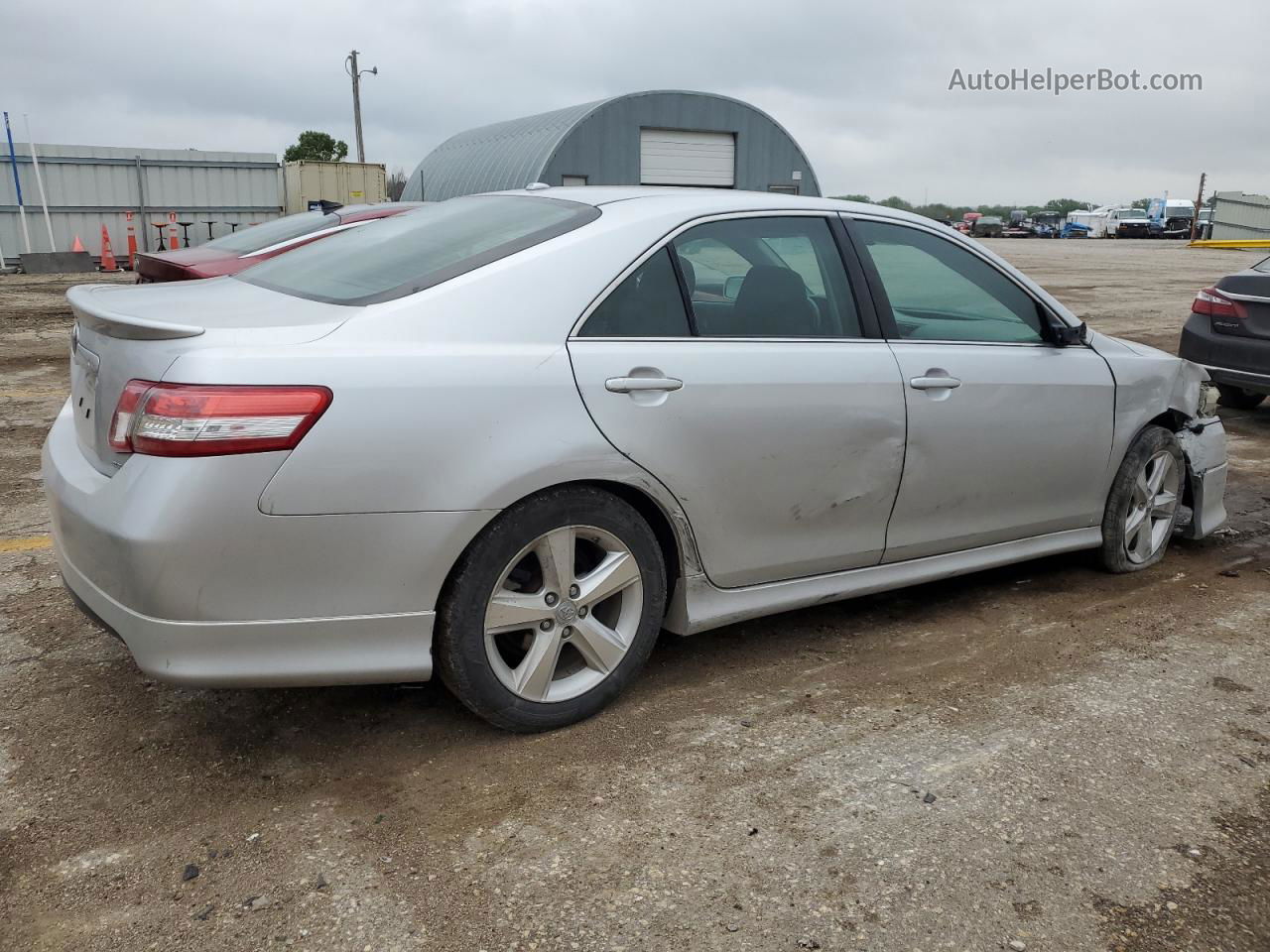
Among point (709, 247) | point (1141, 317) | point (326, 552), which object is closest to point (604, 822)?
point (326, 552)

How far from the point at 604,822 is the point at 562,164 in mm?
22759

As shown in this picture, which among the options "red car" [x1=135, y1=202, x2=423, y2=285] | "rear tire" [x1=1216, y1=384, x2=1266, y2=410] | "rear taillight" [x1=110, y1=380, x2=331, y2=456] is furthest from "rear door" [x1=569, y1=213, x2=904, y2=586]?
"rear tire" [x1=1216, y1=384, x2=1266, y2=410]

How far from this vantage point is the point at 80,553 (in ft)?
8.99

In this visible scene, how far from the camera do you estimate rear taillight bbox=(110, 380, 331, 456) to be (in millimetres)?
2473

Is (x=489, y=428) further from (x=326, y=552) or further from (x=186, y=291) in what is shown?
(x=186, y=291)

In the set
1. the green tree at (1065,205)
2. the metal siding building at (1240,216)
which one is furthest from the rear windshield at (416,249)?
the green tree at (1065,205)

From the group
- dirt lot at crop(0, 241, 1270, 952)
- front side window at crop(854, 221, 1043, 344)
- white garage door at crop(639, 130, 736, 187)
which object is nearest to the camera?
dirt lot at crop(0, 241, 1270, 952)

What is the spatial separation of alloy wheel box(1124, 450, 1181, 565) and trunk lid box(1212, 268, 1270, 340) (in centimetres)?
364

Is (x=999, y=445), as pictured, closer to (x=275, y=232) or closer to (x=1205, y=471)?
(x=1205, y=471)

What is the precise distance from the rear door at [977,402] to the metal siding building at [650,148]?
66.1ft

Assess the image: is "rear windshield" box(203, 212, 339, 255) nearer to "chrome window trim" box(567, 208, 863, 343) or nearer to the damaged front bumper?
"chrome window trim" box(567, 208, 863, 343)

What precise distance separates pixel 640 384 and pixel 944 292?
1438 mm

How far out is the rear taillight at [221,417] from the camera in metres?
2.47

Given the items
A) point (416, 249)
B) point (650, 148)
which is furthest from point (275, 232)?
point (650, 148)
